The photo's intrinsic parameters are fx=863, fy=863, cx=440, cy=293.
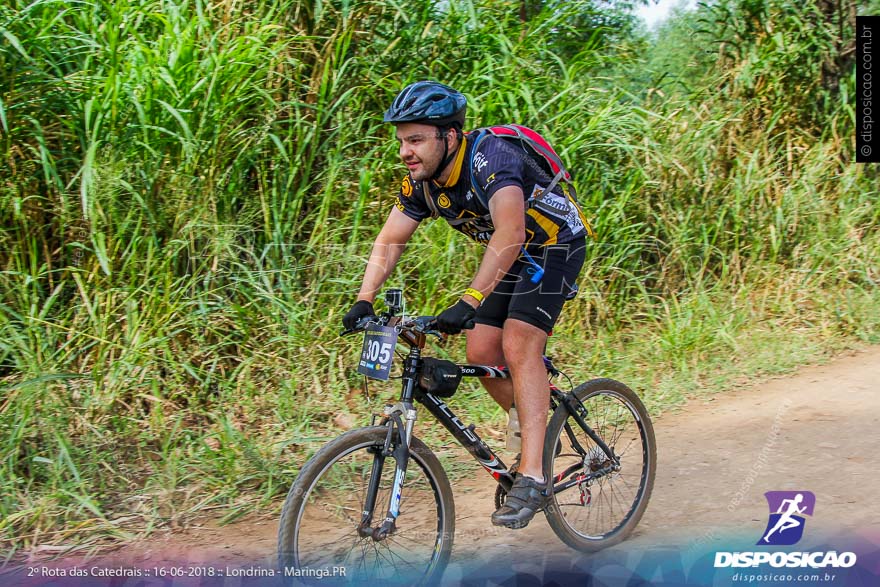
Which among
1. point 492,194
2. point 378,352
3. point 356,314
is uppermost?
point 492,194

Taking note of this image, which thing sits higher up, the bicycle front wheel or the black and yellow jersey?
the black and yellow jersey

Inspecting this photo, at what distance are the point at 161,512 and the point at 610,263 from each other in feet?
13.1

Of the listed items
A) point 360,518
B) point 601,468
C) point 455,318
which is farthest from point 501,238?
point 601,468

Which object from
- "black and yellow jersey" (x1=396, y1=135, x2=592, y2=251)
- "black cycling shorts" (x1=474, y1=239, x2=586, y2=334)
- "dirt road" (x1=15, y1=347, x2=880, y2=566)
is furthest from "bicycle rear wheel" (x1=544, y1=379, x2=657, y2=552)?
"black and yellow jersey" (x1=396, y1=135, x2=592, y2=251)

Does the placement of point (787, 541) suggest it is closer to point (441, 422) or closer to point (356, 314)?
point (441, 422)

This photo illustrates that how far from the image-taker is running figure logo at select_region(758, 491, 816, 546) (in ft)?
13.1

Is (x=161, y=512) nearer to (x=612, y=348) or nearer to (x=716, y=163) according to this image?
(x=612, y=348)

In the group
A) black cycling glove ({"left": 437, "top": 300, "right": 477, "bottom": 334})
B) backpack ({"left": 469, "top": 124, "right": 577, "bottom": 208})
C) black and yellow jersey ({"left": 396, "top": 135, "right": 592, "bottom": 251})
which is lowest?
black cycling glove ({"left": 437, "top": 300, "right": 477, "bottom": 334})

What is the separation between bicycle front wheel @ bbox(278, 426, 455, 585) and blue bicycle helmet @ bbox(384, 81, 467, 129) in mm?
1264

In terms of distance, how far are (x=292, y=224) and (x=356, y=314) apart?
2620 mm

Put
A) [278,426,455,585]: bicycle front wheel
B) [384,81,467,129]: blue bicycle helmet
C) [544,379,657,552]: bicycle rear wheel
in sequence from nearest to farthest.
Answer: [278,426,455,585]: bicycle front wheel → [384,81,467,129]: blue bicycle helmet → [544,379,657,552]: bicycle rear wheel

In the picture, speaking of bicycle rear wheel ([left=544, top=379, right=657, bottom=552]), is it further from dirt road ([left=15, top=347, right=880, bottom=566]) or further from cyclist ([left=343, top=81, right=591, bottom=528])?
cyclist ([left=343, top=81, right=591, bottom=528])

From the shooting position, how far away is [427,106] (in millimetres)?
3539

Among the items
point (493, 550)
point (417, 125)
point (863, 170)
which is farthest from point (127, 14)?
point (863, 170)
